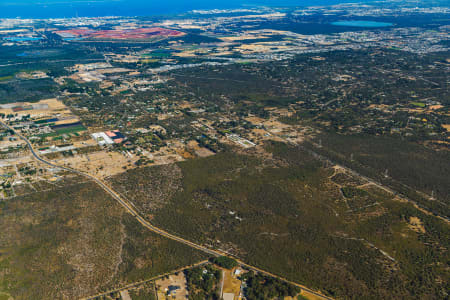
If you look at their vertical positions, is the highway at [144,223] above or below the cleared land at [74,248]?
above

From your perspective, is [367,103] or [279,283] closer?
[279,283]

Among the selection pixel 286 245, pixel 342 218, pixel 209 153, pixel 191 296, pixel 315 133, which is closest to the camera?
pixel 191 296

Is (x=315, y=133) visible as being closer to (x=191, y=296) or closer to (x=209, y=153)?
(x=209, y=153)

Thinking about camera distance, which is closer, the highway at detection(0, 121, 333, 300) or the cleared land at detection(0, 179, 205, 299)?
the cleared land at detection(0, 179, 205, 299)

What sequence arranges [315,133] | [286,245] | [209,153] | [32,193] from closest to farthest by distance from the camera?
1. [286,245]
2. [32,193]
3. [209,153]
4. [315,133]

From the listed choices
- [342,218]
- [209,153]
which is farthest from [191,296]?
[209,153]

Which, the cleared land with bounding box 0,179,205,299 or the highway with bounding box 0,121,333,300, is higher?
the highway with bounding box 0,121,333,300

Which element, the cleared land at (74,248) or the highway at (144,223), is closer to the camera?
the cleared land at (74,248)

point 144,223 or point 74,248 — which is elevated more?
point 144,223

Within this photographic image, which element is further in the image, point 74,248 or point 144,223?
point 144,223
